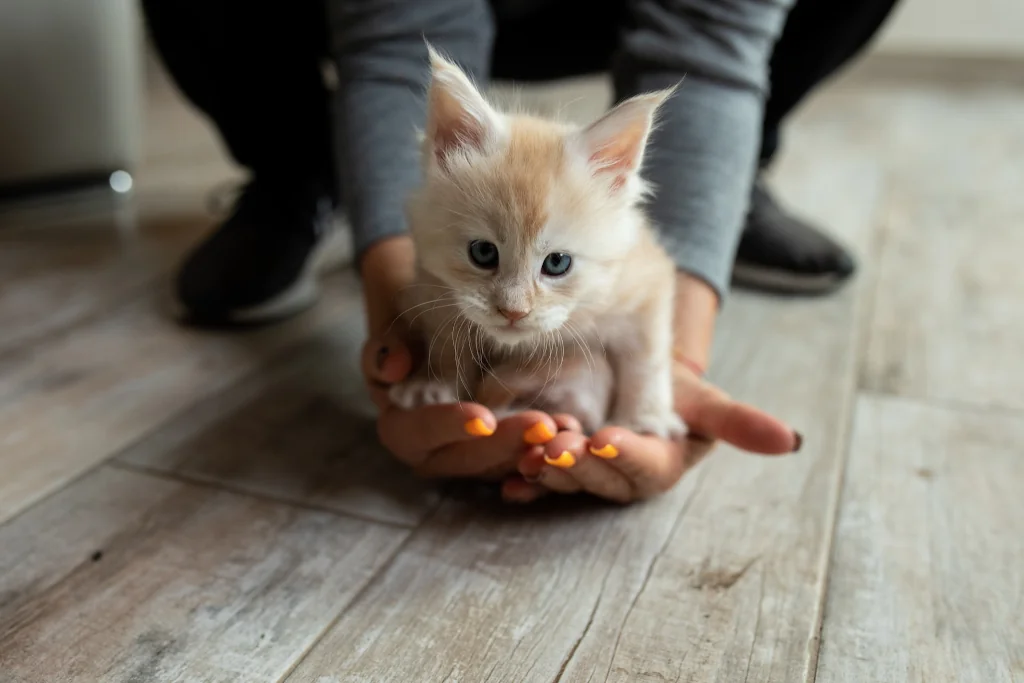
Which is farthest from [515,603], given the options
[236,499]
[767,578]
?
[236,499]

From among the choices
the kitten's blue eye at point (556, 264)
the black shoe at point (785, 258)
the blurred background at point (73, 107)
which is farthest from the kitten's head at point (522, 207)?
the blurred background at point (73, 107)

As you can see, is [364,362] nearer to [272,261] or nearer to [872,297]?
[272,261]

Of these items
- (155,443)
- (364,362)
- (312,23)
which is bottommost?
(155,443)

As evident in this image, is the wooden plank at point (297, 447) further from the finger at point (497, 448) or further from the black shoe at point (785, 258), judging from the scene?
the black shoe at point (785, 258)

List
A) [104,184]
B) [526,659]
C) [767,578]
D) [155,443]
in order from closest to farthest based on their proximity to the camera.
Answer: [526,659]
[767,578]
[155,443]
[104,184]

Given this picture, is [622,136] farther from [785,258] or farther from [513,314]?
[785,258]

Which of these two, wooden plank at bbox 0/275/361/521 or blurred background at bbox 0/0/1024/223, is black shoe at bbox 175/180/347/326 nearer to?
wooden plank at bbox 0/275/361/521

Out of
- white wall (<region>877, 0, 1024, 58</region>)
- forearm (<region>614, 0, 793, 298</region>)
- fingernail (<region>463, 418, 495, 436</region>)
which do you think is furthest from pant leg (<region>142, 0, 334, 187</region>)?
white wall (<region>877, 0, 1024, 58</region>)
